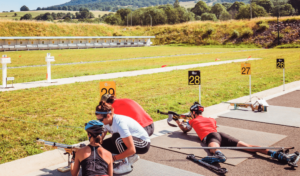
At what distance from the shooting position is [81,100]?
450 inches

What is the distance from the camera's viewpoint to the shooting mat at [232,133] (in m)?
5.84

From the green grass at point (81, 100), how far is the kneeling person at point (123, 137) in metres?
2.15

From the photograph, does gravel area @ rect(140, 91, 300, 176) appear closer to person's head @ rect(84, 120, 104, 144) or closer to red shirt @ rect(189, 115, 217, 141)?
red shirt @ rect(189, 115, 217, 141)

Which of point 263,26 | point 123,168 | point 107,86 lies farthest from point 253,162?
point 263,26

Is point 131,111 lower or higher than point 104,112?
lower

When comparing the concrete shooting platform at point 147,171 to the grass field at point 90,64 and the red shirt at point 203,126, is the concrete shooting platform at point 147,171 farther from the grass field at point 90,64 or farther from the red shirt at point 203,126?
the grass field at point 90,64

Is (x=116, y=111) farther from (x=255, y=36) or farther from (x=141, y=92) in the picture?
(x=255, y=36)

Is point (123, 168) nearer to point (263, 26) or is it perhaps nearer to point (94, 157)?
point (94, 157)

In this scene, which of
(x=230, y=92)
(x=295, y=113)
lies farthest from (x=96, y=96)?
(x=295, y=113)

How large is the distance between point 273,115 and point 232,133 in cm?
248

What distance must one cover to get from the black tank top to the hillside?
195 feet

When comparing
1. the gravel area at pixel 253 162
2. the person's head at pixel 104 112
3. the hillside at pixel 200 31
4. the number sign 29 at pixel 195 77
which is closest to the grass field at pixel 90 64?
the number sign 29 at pixel 195 77

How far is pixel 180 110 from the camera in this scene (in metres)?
10.1

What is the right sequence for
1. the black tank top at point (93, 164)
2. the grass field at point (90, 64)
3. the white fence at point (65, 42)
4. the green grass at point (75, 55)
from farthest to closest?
the white fence at point (65, 42)
the green grass at point (75, 55)
the grass field at point (90, 64)
the black tank top at point (93, 164)
